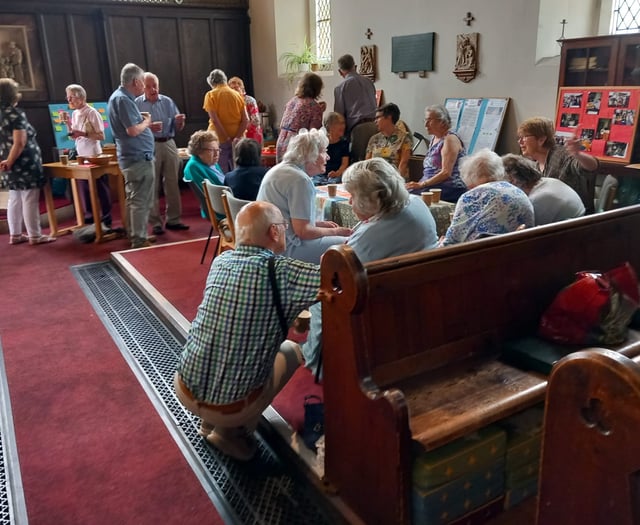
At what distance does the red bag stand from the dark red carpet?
1337 mm

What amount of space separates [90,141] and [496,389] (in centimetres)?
504

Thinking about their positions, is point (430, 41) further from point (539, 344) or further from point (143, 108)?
point (539, 344)

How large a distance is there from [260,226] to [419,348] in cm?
69

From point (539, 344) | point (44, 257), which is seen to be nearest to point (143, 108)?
point (44, 257)

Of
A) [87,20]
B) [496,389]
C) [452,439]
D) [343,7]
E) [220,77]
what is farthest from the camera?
[87,20]

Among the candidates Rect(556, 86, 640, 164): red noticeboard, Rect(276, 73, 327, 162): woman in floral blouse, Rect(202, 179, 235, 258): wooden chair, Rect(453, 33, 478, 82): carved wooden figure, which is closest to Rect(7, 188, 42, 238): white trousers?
Rect(202, 179, 235, 258): wooden chair

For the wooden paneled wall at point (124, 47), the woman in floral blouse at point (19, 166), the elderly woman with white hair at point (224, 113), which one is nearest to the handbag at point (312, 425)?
the woman in floral blouse at point (19, 166)

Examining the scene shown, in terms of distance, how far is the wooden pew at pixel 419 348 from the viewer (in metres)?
1.58

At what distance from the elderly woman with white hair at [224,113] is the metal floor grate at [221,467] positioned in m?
3.02

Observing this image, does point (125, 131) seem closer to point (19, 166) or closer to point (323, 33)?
point (19, 166)

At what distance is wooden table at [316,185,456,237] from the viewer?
132 inches

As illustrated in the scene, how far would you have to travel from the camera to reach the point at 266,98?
28.4 ft

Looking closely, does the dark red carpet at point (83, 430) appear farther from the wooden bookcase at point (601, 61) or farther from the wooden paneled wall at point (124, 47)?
the wooden paneled wall at point (124, 47)

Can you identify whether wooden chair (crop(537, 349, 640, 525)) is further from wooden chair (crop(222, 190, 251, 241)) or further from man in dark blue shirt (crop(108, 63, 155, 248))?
man in dark blue shirt (crop(108, 63, 155, 248))
